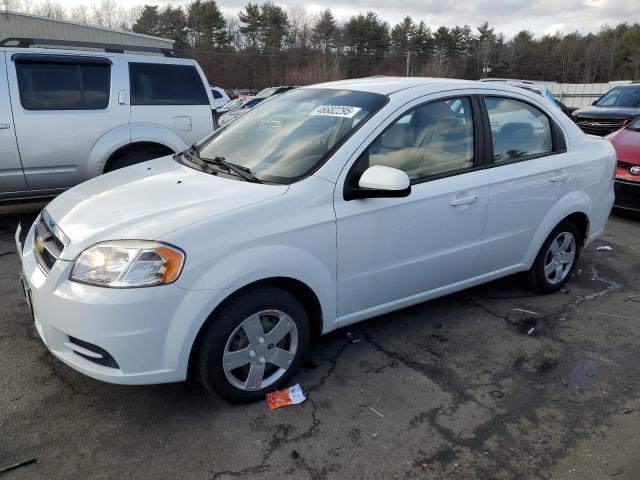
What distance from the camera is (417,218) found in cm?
327

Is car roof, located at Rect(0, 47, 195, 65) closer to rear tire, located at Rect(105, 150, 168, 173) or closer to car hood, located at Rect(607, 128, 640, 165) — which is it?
rear tire, located at Rect(105, 150, 168, 173)

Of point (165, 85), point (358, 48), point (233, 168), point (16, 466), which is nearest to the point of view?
point (16, 466)

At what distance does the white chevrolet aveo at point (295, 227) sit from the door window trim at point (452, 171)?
0.4 inches

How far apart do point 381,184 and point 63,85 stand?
15.3ft

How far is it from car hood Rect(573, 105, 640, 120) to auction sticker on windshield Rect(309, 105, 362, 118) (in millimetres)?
11100

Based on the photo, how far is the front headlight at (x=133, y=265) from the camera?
2.43m

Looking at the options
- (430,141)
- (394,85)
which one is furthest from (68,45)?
(430,141)

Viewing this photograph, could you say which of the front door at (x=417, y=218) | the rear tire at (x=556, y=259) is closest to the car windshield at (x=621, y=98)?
the rear tire at (x=556, y=259)

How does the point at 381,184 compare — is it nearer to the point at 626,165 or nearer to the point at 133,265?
the point at 133,265

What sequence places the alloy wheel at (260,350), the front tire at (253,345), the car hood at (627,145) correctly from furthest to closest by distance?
the car hood at (627,145), the alloy wheel at (260,350), the front tire at (253,345)

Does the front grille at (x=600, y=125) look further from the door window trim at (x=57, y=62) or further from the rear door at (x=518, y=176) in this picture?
the door window trim at (x=57, y=62)

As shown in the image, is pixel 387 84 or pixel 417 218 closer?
pixel 417 218

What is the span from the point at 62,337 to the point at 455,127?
2.74m

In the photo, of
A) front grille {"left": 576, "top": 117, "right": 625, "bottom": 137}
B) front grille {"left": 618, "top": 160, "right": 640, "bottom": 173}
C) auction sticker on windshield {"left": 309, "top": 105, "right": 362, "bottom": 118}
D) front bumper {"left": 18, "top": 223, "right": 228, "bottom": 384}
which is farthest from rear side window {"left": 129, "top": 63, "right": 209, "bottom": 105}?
front grille {"left": 576, "top": 117, "right": 625, "bottom": 137}
